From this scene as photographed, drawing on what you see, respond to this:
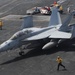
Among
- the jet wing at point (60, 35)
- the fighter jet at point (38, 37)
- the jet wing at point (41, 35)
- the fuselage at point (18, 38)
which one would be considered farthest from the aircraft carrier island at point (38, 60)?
the jet wing at point (41, 35)

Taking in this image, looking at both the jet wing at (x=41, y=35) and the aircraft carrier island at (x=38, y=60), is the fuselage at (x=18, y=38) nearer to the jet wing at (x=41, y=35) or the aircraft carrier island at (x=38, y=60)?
the jet wing at (x=41, y=35)

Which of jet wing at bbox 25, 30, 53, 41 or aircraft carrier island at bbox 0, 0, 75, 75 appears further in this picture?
jet wing at bbox 25, 30, 53, 41

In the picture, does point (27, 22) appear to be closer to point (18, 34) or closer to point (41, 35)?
point (41, 35)

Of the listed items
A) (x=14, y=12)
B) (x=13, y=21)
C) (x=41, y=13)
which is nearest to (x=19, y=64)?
(x=13, y=21)

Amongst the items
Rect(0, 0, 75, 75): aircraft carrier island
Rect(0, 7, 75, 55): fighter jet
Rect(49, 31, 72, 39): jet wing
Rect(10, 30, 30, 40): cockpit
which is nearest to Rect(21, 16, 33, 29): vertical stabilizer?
Rect(0, 7, 75, 55): fighter jet

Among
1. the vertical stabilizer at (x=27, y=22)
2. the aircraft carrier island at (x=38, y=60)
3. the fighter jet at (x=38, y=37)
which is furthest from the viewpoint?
the vertical stabilizer at (x=27, y=22)

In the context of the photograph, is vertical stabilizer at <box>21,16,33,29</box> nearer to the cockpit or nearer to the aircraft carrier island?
the cockpit

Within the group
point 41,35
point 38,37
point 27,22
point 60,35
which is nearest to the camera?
point 38,37

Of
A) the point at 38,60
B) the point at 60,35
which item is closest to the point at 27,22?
the point at 60,35

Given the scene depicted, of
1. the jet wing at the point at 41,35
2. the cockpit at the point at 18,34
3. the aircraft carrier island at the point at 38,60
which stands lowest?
the aircraft carrier island at the point at 38,60

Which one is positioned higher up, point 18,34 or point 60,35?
point 18,34

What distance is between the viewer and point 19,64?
3178 centimetres

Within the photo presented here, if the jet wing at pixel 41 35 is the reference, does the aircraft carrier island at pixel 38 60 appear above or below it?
below

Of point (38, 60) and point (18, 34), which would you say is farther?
point (18, 34)
